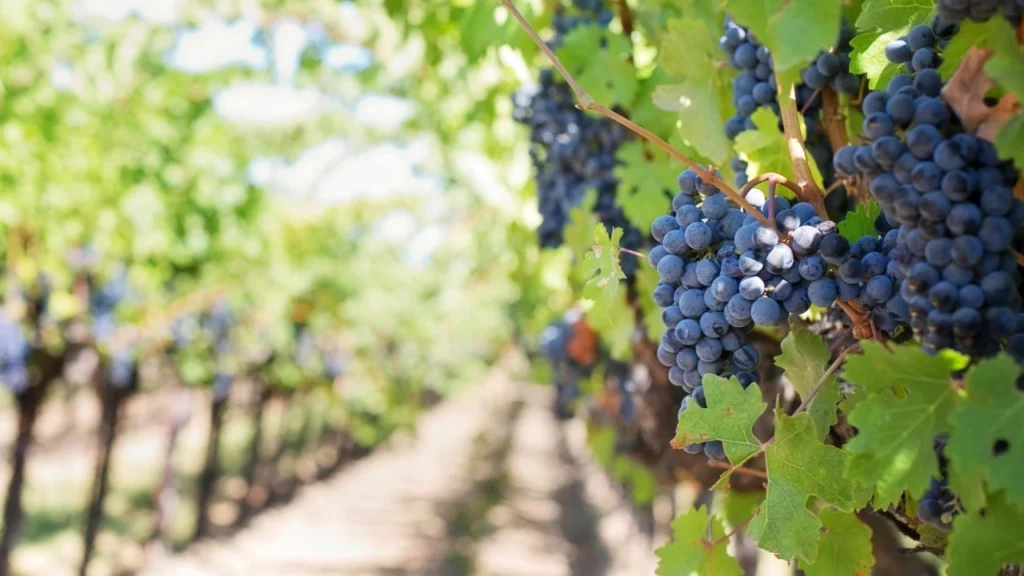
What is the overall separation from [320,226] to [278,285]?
1.25 meters

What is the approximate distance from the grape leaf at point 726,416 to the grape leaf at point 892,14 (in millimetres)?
546

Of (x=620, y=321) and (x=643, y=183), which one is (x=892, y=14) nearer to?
(x=643, y=183)

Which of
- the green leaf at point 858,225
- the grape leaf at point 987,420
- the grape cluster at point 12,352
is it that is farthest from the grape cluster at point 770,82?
the grape cluster at point 12,352

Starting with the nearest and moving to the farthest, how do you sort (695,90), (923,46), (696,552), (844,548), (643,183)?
(923,46) < (844,548) < (696,552) < (695,90) < (643,183)

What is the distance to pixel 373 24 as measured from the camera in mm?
4887

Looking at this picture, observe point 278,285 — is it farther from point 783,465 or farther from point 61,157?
point 783,465

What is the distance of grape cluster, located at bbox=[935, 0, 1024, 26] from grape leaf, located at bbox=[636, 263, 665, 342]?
1.22m

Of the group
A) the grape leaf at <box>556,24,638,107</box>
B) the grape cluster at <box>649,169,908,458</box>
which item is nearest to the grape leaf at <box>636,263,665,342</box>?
the grape leaf at <box>556,24,638,107</box>

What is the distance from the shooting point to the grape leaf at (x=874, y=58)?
133cm

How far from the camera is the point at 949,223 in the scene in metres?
0.98

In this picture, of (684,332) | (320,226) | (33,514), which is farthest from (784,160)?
(33,514)

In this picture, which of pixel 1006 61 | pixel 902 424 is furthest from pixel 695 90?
pixel 902 424

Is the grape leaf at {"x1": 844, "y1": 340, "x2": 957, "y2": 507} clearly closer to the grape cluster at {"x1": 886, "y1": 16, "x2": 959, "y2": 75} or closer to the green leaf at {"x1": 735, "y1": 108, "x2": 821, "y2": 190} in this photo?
the grape cluster at {"x1": 886, "y1": 16, "x2": 959, "y2": 75}

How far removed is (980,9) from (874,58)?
36 cm
